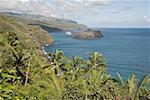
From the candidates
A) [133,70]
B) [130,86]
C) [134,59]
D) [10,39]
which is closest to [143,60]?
[134,59]

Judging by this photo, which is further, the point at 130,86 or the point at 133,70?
the point at 133,70

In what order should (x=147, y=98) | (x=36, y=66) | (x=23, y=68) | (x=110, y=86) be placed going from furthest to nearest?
(x=36, y=66)
(x=23, y=68)
(x=147, y=98)
(x=110, y=86)

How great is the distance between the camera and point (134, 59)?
471 ft

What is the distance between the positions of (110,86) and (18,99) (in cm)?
1696

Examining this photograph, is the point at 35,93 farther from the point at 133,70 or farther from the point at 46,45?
the point at 46,45

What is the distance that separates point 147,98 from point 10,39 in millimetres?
30381

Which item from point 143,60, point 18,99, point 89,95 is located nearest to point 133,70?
point 143,60

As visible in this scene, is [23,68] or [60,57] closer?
[23,68]

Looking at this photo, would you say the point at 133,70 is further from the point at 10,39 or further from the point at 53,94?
the point at 53,94

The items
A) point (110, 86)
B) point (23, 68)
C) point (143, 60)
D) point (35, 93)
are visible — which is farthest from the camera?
point (143, 60)

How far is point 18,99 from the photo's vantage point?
2372 centimetres

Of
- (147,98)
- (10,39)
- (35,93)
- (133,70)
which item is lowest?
(133,70)

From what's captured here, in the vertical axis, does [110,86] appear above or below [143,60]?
above

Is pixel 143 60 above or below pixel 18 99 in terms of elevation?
below
